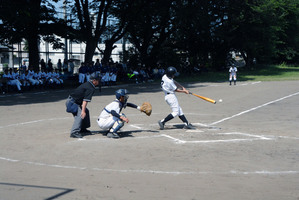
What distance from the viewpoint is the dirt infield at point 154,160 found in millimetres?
6141

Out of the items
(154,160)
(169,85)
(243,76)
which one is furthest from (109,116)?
(243,76)

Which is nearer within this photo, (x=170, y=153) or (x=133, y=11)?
(x=170, y=153)

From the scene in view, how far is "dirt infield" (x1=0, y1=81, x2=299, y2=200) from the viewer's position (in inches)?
242

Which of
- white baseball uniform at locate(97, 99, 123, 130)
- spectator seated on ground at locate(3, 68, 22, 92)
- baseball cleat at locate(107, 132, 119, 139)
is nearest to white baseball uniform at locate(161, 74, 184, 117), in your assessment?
white baseball uniform at locate(97, 99, 123, 130)

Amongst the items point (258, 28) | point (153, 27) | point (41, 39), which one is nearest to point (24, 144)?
point (41, 39)

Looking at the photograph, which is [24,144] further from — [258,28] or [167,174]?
[258,28]

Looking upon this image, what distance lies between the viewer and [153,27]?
45.5 m

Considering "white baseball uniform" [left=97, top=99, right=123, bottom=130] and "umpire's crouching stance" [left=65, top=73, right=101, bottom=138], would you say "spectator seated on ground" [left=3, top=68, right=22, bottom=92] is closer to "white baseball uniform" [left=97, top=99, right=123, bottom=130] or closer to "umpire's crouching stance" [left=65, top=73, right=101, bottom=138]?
"umpire's crouching stance" [left=65, top=73, right=101, bottom=138]

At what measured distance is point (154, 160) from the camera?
808cm

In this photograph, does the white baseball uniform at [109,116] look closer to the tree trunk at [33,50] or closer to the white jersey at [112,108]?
the white jersey at [112,108]

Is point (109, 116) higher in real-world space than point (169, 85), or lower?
lower

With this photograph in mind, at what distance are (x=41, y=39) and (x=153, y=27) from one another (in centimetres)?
1757

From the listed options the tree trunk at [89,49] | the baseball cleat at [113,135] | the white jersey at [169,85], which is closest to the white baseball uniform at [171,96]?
the white jersey at [169,85]

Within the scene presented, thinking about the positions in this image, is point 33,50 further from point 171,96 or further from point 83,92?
point 83,92
